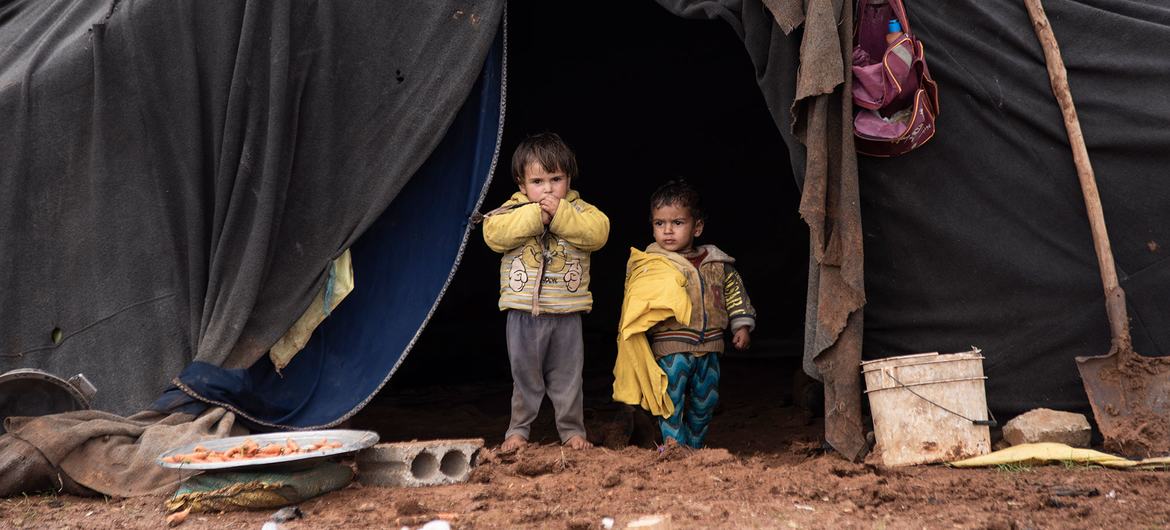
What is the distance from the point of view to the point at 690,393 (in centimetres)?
470

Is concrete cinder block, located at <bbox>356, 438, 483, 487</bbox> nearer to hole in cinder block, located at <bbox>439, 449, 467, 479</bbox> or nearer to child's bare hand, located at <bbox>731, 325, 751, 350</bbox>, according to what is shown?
hole in cinder block, located at <bbox>439, 449, 467, 479</bbox>

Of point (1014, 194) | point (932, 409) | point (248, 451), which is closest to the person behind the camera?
point (248, 451)

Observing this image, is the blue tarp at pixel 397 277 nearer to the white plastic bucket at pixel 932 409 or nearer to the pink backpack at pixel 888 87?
the pink backpack at pixel 888 87

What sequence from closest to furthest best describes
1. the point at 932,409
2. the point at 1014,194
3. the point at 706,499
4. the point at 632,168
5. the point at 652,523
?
the point at 652,523 → the point at 706,499 → the point at 932,409 → the point at 1014,194 → the point at 632,168

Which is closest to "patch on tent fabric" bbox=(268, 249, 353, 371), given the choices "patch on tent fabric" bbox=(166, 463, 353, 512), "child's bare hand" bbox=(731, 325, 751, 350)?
"patch on tent fabric" bbox=(166, 463, 353, 512)

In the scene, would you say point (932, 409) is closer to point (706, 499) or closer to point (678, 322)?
point (706, 499)

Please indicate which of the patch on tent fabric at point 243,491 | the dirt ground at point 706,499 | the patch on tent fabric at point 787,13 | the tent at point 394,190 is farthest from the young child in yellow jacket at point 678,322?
the patch on tent fabric at point 243,491

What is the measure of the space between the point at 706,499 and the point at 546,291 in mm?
1427

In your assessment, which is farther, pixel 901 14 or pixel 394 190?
pixel 394 190

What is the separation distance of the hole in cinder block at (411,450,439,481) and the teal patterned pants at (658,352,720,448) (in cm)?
112

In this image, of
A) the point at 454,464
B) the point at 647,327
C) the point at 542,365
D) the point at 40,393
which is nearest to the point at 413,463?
the point at 454,464

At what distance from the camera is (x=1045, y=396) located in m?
4.00

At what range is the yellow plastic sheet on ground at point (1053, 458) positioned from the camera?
3.49 meters

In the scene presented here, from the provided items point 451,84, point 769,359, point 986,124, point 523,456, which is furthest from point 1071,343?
point 769,359
